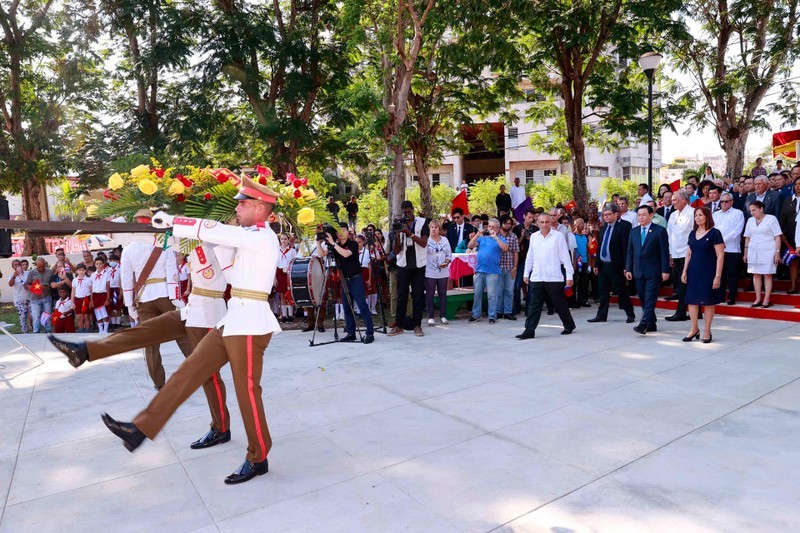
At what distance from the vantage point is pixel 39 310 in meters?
12.1

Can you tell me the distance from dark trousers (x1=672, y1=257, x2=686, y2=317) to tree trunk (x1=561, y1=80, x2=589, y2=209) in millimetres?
5638

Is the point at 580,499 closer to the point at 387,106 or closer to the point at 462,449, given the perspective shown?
the point at 462,449

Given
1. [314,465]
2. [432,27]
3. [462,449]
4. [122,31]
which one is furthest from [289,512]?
[122,31]

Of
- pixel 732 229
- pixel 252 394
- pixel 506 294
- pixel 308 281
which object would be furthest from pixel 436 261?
pixel 252 394

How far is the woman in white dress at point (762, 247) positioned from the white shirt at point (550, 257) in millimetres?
3299

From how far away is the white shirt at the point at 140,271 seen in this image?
588cm

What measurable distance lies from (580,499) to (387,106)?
1080 cm

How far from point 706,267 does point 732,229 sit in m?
2.81

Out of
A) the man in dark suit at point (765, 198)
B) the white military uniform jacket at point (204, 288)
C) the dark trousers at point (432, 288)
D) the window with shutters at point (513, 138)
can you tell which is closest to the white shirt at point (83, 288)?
the dark trousers at point (432, 288)

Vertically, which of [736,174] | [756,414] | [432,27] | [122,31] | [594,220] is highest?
[122,31]

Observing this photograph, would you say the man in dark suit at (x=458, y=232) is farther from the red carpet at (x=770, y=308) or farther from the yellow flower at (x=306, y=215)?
the yellow flower at (x=306, y=215)

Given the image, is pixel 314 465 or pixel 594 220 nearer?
pixel 314 465

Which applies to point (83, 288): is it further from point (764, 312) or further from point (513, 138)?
point (513, 138)

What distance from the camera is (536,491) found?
3566mm
